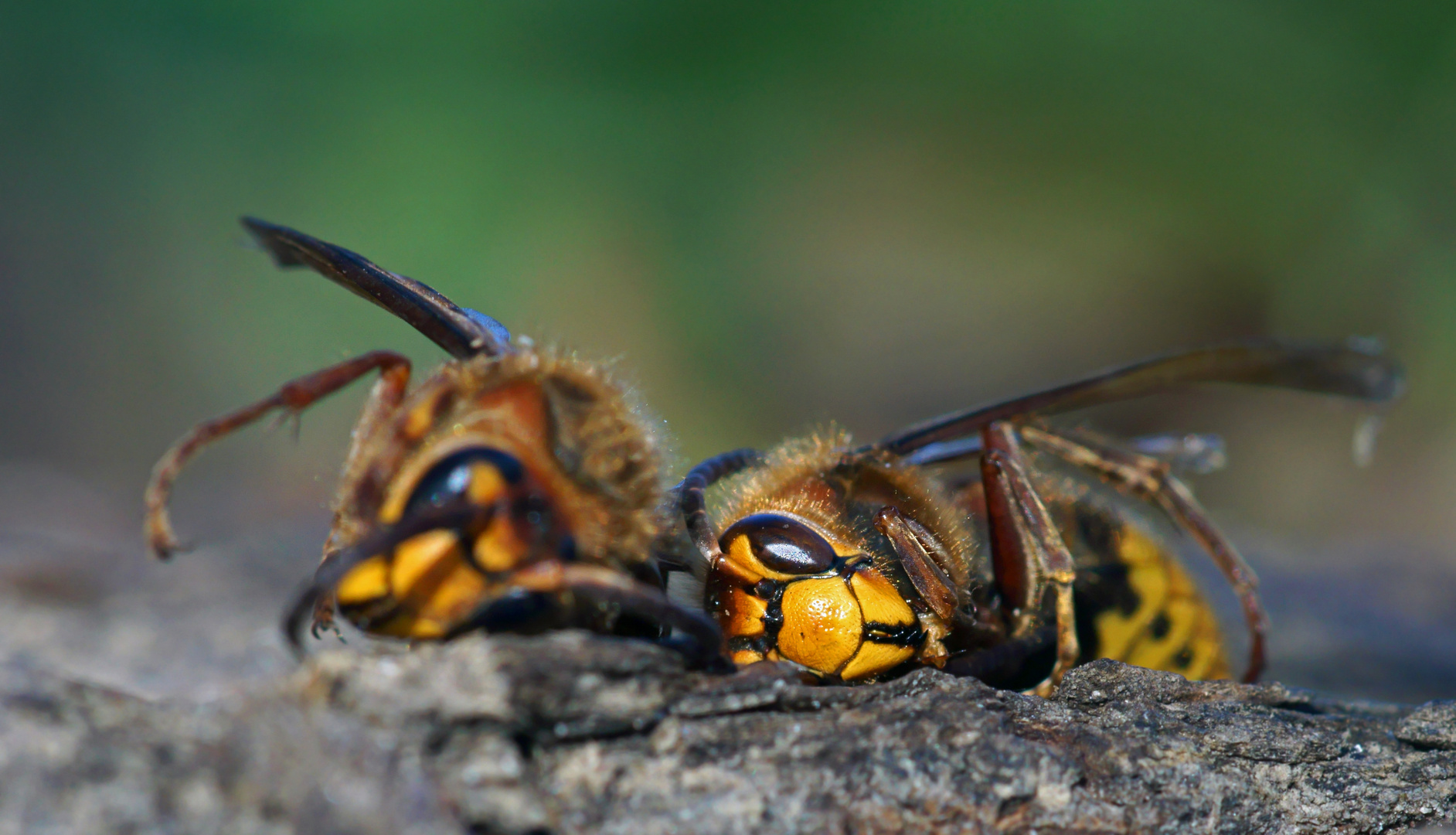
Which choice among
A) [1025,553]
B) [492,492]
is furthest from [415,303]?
[1025,553]

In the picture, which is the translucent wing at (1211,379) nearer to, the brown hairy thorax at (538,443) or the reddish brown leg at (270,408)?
the brown hairy thorax at (538,443)

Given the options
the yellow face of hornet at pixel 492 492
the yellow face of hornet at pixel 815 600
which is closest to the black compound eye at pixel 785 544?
the yellow face of hornet at pixel 815 600

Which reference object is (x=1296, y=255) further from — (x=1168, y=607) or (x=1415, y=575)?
(x=1168, y=607)

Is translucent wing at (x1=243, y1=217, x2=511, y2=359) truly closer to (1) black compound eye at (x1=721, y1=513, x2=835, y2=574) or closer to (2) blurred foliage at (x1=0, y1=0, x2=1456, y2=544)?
(1) black compound eye at (x1=721, y1=513, x2=835, y2=574)

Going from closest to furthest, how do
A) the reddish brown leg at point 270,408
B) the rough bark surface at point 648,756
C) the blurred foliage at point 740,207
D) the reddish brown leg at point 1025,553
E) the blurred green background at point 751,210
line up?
the rough bark surface at point 648,756 < the reddish brown leg at point 270,408 < the reddish brown leg at point 1025,553 < the blurred green background at point 751,210 < the blurred foliage at point 740,207

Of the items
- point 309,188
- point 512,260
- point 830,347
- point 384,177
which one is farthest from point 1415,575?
point 309,188

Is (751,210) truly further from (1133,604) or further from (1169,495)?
(1133,604)
